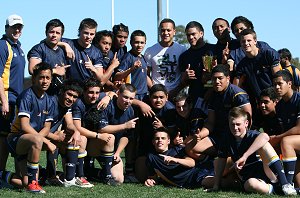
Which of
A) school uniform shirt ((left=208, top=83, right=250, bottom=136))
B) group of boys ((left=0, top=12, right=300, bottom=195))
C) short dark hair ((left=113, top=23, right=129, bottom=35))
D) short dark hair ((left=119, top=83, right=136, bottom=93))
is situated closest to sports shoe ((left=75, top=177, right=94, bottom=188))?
group of boys ((left=0, top=12, right=300, bottom=195))

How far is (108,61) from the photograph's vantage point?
29.8ft

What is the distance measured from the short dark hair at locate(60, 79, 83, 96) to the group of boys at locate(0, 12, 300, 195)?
1 centimetres

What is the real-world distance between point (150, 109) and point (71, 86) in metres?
1.30

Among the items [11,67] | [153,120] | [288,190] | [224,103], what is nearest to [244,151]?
[288,190]

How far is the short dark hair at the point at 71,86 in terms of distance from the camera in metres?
7.90

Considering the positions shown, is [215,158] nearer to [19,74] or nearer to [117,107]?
[117,107]

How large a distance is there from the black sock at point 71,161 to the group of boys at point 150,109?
1cm

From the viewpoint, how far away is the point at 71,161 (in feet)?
26.2

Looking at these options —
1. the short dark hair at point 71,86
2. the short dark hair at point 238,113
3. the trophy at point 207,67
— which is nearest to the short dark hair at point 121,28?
the trophy at point 207,67

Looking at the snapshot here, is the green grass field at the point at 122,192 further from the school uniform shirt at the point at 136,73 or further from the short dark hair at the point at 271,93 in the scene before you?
the school uniform shirt at the point at 136,73

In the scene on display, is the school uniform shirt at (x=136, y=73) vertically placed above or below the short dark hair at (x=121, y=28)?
below

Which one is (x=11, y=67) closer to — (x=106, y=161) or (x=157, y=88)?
(x=106, y=161)

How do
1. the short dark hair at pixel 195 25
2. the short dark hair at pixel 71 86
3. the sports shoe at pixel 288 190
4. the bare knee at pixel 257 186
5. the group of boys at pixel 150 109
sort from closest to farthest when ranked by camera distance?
the sports shoe at pixel 288 190 < the bare knee at pixel 257 186 < the group of boys at pixel 150 109 < the short dark hair at pixel 71 86 < the short dark hair at pixel 195 25

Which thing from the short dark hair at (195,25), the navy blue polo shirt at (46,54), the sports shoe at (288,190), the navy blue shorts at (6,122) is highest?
the short dark hair at (195,25)
